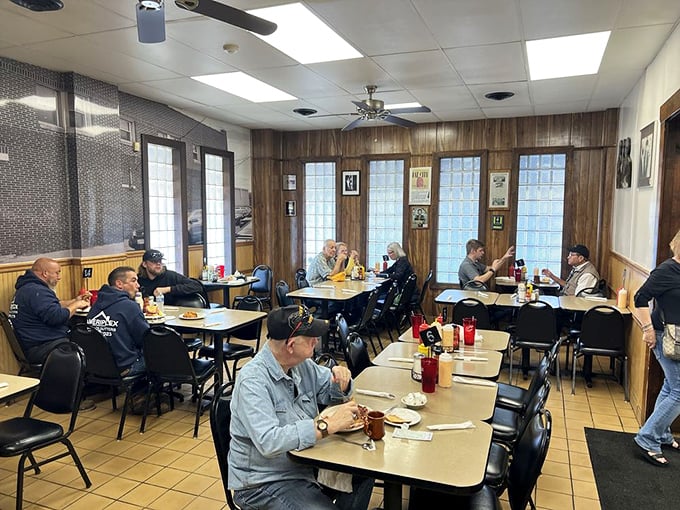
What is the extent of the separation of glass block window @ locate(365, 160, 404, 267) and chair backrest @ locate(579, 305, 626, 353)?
12.1 feet

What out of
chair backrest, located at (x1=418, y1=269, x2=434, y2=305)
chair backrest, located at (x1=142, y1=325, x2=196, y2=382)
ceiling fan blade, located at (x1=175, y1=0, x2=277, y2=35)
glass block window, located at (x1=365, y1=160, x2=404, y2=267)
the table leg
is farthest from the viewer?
glass block window, located at (x1=365, y1=160, x2=404, y2=267)

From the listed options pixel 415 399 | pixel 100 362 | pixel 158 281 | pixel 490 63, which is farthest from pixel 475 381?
pixel 158 281

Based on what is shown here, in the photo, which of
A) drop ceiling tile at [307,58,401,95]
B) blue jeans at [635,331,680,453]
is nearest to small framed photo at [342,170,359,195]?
drop ceiling tile at [307,58,401,95]

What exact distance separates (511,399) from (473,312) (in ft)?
5.09

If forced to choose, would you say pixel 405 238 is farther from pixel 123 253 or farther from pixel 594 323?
pixel 123 253

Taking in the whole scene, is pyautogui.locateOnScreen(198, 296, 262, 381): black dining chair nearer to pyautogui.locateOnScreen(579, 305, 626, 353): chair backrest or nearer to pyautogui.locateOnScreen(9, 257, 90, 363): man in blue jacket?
pyautogui.locateOnScreen(9, 257, 90, 363): man in blue jacket

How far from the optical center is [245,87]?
5305 mm

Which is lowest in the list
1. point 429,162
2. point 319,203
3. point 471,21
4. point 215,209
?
point 215,209

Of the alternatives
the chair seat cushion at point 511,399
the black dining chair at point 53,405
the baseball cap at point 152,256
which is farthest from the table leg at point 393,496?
the baseball cap at point 152,256

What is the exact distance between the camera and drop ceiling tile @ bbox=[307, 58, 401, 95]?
173 inches

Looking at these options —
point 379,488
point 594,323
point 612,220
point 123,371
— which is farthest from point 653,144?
point 123,371

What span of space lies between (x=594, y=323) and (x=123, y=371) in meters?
3.97

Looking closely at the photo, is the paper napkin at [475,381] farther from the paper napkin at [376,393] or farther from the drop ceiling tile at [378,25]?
the drop ceiling tile at [378,25]

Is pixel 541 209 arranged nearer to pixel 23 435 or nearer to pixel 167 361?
pixel 167 361
